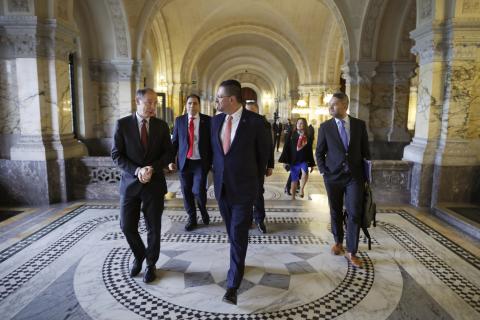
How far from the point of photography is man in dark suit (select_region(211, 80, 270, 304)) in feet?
8.69

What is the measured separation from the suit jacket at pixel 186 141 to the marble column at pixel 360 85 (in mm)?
5433

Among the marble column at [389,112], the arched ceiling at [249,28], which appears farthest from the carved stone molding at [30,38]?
the arched ceiling at [249,28]

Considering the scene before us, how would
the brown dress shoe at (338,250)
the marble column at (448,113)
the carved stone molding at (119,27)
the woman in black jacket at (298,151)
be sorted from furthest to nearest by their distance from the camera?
1. the carved stone molding at (119,27)
2. the woman in black jacket at (298,151)
3. the marble column at (448,113)
4. the brown dress shoe at (338,250)

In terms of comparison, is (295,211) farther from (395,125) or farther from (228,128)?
(395,125)

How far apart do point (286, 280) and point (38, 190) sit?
14.5ft

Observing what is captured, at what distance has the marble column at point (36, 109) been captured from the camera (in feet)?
17.3

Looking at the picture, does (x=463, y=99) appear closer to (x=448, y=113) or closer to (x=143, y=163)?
(x=448, y=113)

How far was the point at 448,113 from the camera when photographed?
5.24 metres

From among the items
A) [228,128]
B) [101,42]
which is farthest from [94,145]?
[228,128]

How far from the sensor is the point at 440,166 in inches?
206

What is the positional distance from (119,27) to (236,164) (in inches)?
264

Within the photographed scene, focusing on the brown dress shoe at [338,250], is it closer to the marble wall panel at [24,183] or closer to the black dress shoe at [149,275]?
the black dress shoe at [149,275]

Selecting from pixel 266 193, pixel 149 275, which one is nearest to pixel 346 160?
pixel 149 275

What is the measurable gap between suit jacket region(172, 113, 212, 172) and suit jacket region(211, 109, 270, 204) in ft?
4.38
